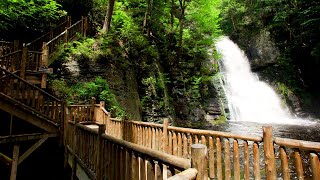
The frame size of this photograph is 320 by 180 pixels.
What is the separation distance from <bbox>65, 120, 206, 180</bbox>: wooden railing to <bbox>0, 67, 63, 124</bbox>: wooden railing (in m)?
3.30

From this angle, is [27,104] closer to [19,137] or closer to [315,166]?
[19,137]

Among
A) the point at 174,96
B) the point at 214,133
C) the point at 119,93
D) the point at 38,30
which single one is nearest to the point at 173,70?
the point at 174,96

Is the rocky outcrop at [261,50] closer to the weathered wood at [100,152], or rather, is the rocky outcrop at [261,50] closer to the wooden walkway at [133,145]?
the wooden walkway at [133,145]

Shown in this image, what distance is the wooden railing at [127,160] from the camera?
1862mm

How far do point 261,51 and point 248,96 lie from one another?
6.82m

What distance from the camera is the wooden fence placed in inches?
109

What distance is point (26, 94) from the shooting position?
744 cm

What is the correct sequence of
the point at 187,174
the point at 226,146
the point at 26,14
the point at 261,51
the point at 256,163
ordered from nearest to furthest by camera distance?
the point at 187,174 → the point at 256,163 → the point at 226,146 → the point at 26,14 → the point at 261,51

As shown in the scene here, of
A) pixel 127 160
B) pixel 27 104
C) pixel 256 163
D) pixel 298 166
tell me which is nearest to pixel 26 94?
pixel 27 104

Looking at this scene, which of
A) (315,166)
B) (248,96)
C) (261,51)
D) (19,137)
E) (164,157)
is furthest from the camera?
(261,51)

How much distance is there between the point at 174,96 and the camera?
682 inches

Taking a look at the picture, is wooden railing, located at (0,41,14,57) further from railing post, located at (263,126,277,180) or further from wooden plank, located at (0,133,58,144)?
railing post, located at (263,126,277,180)

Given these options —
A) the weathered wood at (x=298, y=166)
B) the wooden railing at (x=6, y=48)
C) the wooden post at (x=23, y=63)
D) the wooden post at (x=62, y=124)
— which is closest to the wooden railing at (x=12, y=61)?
the wooden post at (x=23, y=63)

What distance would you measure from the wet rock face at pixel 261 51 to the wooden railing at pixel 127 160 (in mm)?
23857
